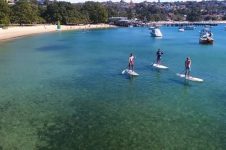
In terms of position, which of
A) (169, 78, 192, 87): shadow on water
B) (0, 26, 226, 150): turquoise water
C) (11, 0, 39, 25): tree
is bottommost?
(169, 78, 192, 87): shadow on water

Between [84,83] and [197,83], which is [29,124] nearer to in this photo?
[84,83]

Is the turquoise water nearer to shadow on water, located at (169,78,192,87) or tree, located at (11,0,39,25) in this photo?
shadow on water, located at (169,78,192,87)

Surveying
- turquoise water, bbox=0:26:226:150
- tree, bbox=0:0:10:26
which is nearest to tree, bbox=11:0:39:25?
tree, bbox=0:0:10:26

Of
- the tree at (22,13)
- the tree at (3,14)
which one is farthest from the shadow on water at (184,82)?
the tree at (22,13)

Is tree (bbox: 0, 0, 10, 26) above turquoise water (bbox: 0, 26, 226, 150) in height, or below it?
above

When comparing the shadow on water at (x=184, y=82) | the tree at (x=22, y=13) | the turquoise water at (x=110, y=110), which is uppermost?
the tree at (x=22, y=13)

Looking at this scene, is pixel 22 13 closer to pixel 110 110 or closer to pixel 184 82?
pixel 184 82

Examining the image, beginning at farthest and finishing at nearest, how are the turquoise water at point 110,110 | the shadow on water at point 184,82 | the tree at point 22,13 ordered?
the tree at point 22,13 < the shadow on water at point 184,82 < the turquoise water at point 110,110

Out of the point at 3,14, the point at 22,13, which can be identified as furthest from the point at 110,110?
the point at 22,13

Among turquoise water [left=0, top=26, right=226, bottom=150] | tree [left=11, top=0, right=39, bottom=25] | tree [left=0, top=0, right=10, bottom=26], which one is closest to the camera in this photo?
turquoise water [left=0, top=26, right=226, bottom=150]

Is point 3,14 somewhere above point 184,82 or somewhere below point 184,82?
above

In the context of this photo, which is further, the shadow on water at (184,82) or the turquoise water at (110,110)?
the shadow on water at (184,82)

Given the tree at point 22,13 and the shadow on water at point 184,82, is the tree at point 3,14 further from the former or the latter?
the shadow on water at point 184,82
